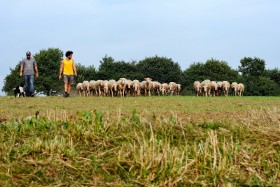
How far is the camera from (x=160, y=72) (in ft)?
237

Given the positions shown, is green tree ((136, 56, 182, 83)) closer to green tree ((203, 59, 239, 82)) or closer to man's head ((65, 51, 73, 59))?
green tree ((203, 59, 239, 82))

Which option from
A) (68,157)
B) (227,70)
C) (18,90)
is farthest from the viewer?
(227,70)

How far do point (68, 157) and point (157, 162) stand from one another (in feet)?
4.03

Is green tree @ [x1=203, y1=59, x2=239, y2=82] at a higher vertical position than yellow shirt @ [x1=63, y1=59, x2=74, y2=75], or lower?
higher

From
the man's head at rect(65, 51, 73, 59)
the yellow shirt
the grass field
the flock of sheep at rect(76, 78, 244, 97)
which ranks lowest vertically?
the grass field

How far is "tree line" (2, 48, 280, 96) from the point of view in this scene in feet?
221

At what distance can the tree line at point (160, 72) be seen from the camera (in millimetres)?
67375

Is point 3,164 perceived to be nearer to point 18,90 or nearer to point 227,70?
point 18,90

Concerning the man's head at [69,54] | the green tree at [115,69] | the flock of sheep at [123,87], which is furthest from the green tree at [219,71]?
the man's head at [69,54]

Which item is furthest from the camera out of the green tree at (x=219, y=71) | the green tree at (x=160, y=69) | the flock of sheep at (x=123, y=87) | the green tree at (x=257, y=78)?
the green tree at (x=219, y=71)

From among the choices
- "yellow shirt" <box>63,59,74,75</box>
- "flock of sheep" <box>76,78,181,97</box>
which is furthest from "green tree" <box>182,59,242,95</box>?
"yellow shirt" <box>63,59,74,75</box>

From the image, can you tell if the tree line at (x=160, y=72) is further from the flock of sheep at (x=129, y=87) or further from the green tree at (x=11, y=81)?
the flock of sheep at (x=129, y=87)

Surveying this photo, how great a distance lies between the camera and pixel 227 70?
74188mm

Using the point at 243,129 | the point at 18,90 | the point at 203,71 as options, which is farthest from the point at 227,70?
the point at 243,129
